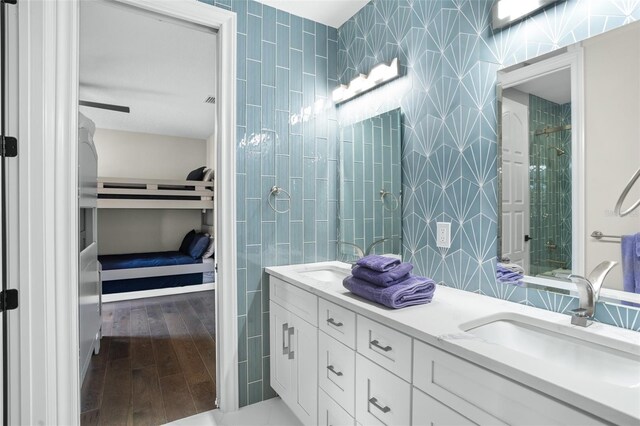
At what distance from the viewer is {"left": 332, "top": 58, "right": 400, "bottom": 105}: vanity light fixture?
1883mm

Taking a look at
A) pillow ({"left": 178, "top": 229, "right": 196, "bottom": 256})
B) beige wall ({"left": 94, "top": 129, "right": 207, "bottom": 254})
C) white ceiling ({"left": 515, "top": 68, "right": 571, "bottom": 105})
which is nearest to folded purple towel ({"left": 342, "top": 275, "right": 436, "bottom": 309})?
white ceiling ({"left": 515, "top": 68, "right": 571, "bottom": 105})

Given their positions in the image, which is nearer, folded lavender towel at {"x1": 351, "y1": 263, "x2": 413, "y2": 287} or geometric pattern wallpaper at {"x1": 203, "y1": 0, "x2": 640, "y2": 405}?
folded lavender towel at {"x1": 351, "y1": 263, "x2": 413, "y2": 287}

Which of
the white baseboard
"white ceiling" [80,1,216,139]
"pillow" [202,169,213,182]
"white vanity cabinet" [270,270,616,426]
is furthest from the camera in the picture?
"pillow" [202,169,213,182]

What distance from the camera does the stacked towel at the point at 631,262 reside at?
1032mm

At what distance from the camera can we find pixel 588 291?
1.08 metres

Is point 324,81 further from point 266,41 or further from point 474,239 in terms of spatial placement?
point 474,239

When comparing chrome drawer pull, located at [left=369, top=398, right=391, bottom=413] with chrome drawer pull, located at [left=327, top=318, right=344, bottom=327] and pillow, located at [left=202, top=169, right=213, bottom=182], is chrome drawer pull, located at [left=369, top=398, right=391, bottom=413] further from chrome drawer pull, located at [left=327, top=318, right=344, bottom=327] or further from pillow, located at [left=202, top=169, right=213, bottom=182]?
pillow, located at [left=202, top=169, right=213, bottom=182]

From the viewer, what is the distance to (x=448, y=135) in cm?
160

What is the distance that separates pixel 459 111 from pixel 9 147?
1.97m

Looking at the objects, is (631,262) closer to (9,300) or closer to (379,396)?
(379,396)

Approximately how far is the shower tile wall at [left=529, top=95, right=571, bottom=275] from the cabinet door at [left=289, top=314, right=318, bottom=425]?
1.03m

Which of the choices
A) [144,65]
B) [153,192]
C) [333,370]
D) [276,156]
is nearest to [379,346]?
[333,370]

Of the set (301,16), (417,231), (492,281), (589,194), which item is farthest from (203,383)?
A: (301,16)

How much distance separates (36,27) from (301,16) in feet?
4.71
